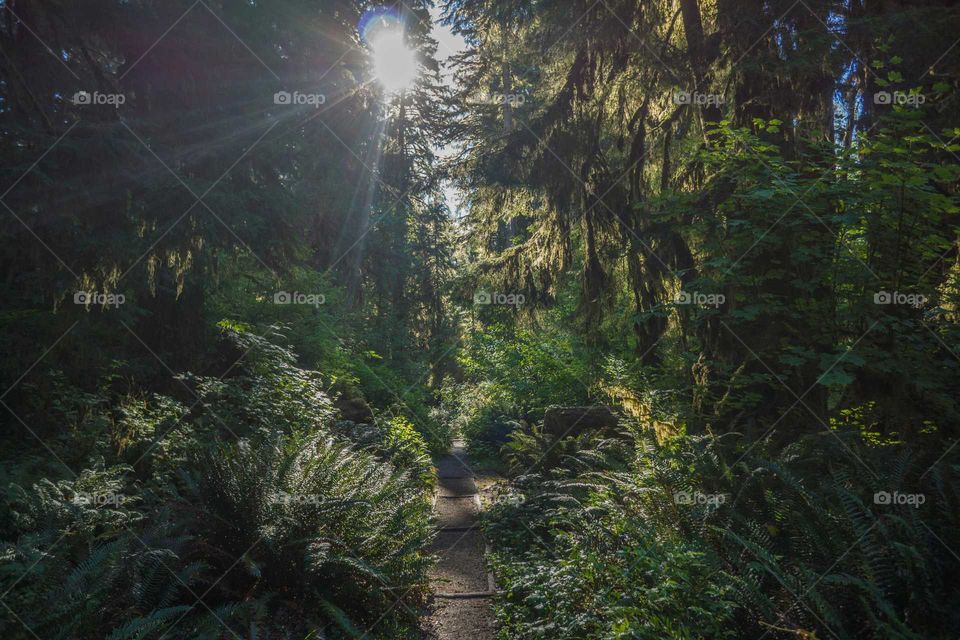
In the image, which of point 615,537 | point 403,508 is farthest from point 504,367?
point 615,537

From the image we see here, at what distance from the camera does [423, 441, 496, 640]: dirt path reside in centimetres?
524

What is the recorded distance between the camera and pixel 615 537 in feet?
16.4

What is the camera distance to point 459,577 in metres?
6.46

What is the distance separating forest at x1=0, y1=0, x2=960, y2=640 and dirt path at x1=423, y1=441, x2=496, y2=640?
7 centimetres

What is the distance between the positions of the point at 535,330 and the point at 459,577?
4.74 m

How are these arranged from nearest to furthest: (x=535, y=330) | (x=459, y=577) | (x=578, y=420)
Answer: (x=459, y=577) < (x=535, y=330) < (x=578, y=420)

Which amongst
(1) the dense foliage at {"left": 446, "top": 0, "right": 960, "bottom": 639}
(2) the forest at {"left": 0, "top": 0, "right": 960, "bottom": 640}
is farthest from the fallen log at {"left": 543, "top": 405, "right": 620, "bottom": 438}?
(1) the dense foliage at {"left": 446, "top": 0, "right": 960, "bottom": 639}

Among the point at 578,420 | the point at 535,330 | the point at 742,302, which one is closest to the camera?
the point at 742,302

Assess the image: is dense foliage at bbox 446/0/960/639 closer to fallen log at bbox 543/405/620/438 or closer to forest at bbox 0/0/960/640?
forest at bbox 0/0/960/640

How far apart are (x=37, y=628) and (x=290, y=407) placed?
4836mm

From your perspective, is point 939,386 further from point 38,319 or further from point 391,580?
point 38,319

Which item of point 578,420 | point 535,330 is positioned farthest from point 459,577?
point 535,330

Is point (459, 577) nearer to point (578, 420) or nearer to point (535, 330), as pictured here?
point (578, 420)

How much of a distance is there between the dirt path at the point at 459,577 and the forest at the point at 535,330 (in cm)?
7
